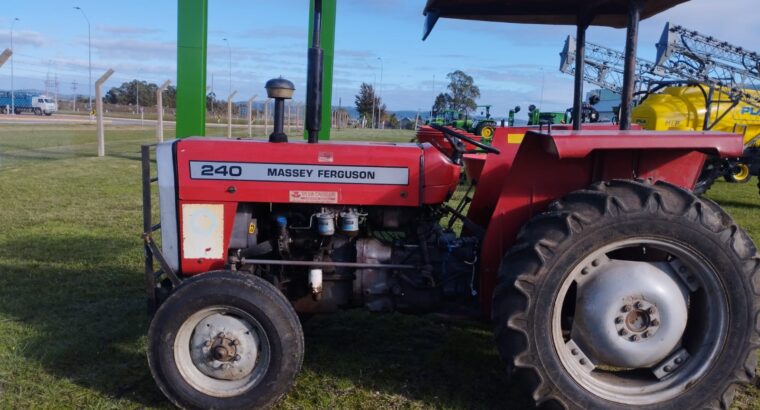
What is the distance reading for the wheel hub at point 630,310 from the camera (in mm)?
2967

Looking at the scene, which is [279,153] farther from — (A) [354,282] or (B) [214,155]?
(A) [354,282]

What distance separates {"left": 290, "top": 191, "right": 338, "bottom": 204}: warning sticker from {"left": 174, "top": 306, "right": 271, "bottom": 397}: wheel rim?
671 mm

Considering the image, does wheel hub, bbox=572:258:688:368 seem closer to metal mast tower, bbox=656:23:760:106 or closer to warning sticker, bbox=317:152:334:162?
warning sticker, bbox=317:152:334:162

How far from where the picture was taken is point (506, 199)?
10.5 ft

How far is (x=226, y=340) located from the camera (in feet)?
10.1

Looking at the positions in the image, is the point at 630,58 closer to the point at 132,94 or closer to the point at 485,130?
the point at 485,130

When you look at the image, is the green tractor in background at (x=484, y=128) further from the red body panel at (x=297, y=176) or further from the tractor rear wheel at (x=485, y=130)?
the red body panel at (x=297, y=176)

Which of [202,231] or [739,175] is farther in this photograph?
[739,175]

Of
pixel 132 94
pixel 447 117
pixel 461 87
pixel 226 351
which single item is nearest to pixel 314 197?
pixel 226 351

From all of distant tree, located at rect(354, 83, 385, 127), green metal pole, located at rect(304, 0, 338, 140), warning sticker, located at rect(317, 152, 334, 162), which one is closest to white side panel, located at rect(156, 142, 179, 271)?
warning sticker, located at rect(317, 152, 334, 162)

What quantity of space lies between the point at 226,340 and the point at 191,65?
6.83 feet

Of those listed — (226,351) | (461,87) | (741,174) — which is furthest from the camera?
(461,87)

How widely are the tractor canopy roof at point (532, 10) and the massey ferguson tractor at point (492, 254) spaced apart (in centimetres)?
2

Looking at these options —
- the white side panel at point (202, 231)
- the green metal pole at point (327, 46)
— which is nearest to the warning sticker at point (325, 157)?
the white side panel at point (202, 231)
